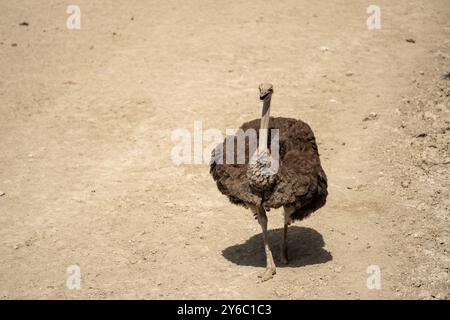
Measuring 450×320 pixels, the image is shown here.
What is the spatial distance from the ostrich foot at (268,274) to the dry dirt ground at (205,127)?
6.4 inches

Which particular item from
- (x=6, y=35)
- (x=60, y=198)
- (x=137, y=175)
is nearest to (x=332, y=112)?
(x=137, y=175)

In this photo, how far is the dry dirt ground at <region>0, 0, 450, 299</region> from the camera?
25.4 feet

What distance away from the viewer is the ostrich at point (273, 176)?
7172 mm

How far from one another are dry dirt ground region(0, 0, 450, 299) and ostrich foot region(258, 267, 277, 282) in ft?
0.54

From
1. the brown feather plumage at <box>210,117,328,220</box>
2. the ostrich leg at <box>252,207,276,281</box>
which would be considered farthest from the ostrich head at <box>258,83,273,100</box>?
the ostrich leg at <box>252,207,276,281</box>

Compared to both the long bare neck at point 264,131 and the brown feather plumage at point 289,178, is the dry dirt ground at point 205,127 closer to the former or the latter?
the brown feather plumage at point 289,178

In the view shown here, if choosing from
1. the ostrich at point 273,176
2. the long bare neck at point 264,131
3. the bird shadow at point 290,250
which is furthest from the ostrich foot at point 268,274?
the long bare neck at point 264,131

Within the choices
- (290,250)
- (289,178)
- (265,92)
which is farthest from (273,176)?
(290,250)

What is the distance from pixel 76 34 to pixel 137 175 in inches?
244

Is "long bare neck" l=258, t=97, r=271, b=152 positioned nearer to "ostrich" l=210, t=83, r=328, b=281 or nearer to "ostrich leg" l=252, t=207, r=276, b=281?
"ostrich" l=210, t=83, r=328, b=281

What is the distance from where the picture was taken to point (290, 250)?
8234mm

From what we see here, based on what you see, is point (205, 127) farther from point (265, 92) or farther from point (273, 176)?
point (273, 176)

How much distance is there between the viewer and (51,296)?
7.41 meters

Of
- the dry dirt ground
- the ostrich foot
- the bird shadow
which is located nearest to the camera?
the ostrich foot
